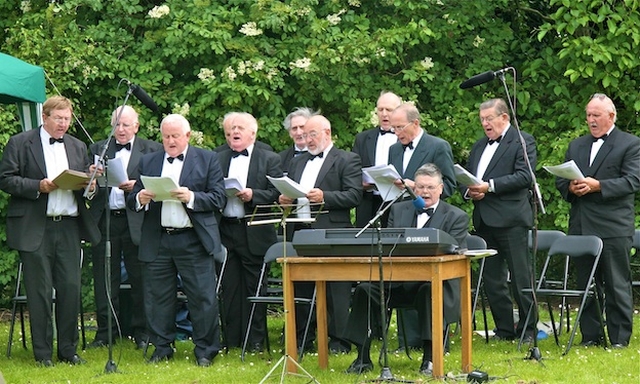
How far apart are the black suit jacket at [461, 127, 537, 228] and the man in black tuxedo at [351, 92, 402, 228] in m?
0.92

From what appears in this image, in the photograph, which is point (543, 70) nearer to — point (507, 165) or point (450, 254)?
point (507, 165)

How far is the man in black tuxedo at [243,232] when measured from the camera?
10391 mm

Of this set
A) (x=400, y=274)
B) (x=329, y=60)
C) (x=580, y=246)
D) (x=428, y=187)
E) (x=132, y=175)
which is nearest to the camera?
(x=400, y=274)

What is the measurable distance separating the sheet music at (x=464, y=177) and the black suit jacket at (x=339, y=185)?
0.84 meters

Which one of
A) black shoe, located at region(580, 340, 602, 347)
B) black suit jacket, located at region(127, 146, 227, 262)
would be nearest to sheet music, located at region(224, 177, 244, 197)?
black suit jacket, located at region(127, 146, 227, 262)

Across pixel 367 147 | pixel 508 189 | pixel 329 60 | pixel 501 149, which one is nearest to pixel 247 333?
pixel 367 147

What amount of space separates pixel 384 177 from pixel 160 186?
1.78 m

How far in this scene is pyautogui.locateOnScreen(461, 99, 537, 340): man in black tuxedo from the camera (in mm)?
10359

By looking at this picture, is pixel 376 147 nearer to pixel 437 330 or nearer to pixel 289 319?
pixel 289 319

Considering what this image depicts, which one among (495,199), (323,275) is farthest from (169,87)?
(323,275)

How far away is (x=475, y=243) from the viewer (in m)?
10.1

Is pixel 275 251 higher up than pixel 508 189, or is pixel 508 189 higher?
pixel 508 189

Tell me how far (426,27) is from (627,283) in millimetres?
4383

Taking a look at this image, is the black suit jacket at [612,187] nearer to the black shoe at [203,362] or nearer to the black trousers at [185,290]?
the black trousers at [185,290]
